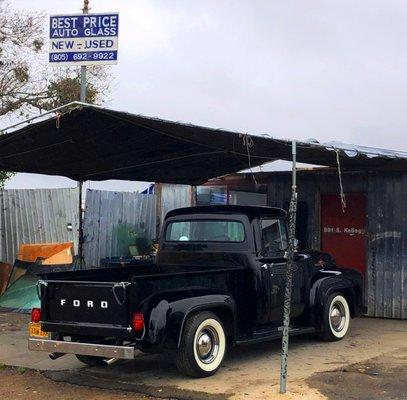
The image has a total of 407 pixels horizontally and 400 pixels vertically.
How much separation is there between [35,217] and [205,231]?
23.4 feet

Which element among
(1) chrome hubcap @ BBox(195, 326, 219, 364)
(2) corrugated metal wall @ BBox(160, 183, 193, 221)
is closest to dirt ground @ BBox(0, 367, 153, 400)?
(1) chrome hubcap @ BBox(195, 326, 219, 364)

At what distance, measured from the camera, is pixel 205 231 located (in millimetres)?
8867

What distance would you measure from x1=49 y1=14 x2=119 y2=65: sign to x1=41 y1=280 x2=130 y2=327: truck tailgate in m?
5.41

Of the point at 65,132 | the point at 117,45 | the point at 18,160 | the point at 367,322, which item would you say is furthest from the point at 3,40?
the point at 367,322

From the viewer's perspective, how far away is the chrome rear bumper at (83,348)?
262 inches

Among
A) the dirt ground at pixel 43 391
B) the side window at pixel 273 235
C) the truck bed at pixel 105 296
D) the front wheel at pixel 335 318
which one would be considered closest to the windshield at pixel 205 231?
the side window at pixel 273 235

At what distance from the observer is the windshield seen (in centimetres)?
857

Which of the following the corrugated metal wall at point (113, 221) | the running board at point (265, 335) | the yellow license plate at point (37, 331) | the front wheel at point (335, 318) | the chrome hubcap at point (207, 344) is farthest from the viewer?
the corrugated metal wall at point (113, 221)

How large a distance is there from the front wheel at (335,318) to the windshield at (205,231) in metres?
1.76

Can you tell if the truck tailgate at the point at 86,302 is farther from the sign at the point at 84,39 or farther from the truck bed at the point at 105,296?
the sign at the point at 84,39

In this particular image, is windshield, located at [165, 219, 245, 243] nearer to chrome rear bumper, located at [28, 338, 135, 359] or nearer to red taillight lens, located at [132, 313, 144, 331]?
red taillight lens, located at [132, 313, 144, 331]

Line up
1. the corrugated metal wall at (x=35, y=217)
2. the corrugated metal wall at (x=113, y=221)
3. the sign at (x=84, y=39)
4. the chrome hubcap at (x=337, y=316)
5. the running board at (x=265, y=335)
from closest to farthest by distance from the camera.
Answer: the running board at (x=265, y=335) → the chrome hubcap at (x=337, y=316) → the sign at (x=84, y=39) → the corrugated metal wall at (x=113, y=221) → the corrugated metal wall at (x=35, y=217)

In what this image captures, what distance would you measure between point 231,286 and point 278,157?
7.82ft

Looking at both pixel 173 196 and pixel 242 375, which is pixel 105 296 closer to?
pixel 242 375
